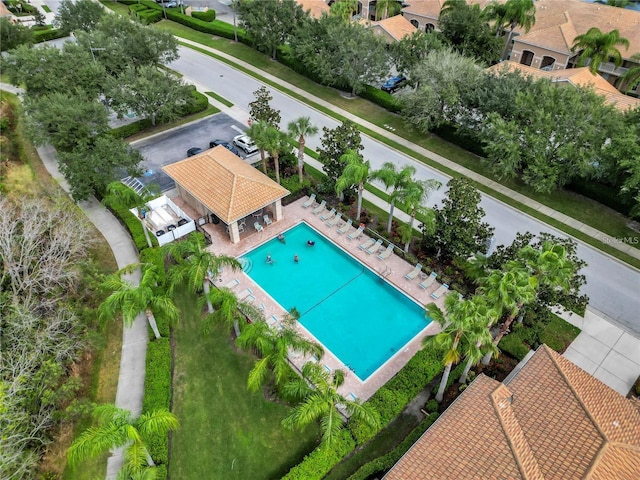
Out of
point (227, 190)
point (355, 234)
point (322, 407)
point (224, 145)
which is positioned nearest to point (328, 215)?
point (355, 234)

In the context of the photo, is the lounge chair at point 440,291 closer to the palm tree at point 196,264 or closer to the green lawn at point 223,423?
the green lawn at point 223,423

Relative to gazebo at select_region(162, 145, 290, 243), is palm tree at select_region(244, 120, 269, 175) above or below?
above

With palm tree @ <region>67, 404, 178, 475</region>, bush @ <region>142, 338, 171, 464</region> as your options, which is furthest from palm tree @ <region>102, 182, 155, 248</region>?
palm tree @ <region>67, 404, 178, 475</region>

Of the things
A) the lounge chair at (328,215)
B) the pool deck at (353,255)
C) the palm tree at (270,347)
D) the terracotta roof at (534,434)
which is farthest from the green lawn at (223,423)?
the lounge chair at (328,215)

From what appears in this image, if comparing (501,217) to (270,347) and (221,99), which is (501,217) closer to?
(270,347)

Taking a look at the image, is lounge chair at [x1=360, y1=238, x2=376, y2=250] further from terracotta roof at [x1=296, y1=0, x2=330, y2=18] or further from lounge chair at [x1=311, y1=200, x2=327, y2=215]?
terracotta roof at [x1=296, y1=0, x2=330, y2=18]
